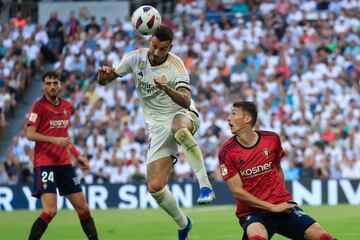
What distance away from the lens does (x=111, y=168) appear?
24.5m

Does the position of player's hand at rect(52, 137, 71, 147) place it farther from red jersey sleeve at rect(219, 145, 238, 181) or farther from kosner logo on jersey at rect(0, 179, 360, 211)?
kosner logo on jersey at rect(0, 179, 360, 211)

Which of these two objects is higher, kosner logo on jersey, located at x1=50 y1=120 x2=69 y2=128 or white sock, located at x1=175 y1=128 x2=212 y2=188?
kosner logo on jersey, located at x1=50 y1=120 x2=69 y2=128

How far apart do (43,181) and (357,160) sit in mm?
11769

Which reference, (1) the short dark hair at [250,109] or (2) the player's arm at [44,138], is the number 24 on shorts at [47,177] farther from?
(1) the short dark hair at [250,109]

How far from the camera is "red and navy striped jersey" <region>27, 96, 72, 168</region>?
520 inches

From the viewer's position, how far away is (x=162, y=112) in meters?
12.5

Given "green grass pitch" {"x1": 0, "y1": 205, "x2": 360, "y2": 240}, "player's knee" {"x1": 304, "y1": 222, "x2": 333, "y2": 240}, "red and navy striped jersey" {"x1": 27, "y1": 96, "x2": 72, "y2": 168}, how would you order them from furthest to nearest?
"green grass pitch" {"x1": 0, "y1": 205, "x2": 360, "y2": 240} → "red and navy striped jersey" {"x1": 27, "y1": 96, "x2": 72, "y2": 168} → "player's knee" {"x1": 304, "y1": 222, "x2": 333, "y2": 240}

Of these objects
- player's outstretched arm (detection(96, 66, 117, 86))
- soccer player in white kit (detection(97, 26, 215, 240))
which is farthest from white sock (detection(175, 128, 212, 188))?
player's outstretched arm (detection(96, 66, 117, 86))

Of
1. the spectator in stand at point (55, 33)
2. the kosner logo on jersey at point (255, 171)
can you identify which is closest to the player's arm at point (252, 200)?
the kosner logo on jersey at point (255, 171)

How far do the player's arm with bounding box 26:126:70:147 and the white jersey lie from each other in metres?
1.08

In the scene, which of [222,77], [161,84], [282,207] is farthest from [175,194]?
[282,207]

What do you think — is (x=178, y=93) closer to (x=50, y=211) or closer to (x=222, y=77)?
(x=50, y=211)

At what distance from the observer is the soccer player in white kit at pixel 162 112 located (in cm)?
1209

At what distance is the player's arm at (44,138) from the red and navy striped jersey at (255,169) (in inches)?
110
